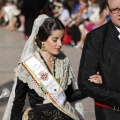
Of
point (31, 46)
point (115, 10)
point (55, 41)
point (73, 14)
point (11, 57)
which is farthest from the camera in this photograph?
point (73, 14)

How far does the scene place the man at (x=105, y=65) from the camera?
244 centimetres

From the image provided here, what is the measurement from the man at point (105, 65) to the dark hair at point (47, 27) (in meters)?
0.66

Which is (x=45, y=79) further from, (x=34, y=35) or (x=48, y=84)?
(x=34, y=35)

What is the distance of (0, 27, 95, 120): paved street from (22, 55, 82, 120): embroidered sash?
259 centimetres

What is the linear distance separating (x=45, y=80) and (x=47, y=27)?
38 cm

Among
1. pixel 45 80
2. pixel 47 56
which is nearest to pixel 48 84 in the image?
pixel 45 80

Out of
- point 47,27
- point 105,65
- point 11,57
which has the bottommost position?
point 105,65

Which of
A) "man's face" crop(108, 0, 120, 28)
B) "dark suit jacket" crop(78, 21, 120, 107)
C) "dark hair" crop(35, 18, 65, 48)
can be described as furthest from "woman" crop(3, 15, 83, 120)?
"man's face" crop(108, 0, 120, 28)

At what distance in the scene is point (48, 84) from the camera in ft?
10.8

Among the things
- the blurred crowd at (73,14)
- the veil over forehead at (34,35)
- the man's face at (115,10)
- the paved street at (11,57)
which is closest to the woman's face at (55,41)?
the veil over forehead at (34,35)

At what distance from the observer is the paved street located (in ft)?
21.0

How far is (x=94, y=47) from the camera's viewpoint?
2.51 meters

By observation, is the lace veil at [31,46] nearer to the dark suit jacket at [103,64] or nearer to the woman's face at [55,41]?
the woman's face at [55,41]

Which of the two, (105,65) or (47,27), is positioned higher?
(47,27)
